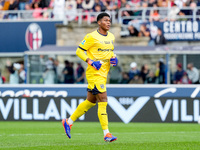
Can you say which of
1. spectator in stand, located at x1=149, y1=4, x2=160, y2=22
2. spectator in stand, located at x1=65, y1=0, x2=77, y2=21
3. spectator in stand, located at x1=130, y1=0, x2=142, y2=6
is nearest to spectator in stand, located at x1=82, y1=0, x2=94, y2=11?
spectator in stand, located at x1=65, y1=0, x2=77, y2=21

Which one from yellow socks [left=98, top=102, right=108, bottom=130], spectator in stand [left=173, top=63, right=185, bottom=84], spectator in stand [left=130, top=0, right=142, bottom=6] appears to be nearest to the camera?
yellow socks [left=98, top=102, right=108, bottom=130]

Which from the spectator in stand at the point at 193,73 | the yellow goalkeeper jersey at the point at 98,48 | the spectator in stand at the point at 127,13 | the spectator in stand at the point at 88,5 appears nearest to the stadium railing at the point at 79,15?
the spectator in stand at the point at 127,13

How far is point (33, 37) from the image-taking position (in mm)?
27250

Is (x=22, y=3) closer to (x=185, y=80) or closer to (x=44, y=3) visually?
(x=44, y=3)

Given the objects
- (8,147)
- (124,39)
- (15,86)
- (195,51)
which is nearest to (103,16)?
(8,147)

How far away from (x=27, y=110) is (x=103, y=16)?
8.27 metres

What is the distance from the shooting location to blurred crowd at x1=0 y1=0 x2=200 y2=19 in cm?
2380

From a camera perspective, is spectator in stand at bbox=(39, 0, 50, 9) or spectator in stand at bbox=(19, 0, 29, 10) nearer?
spectator in stand at bbox=(39, 0, 50, 9)

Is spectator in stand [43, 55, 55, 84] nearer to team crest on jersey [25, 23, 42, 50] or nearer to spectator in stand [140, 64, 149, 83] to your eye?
spectator in stand [140, 64, 149, 83]

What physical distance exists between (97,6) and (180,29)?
381 centimetres

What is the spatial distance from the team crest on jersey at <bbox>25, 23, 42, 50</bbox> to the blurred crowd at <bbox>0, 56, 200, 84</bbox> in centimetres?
475

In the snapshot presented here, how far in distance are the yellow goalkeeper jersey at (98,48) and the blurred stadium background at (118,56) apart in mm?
5143

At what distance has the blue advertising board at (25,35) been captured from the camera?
88.3 feet

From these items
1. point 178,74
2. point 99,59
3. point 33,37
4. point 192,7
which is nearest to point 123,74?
point 178,74
